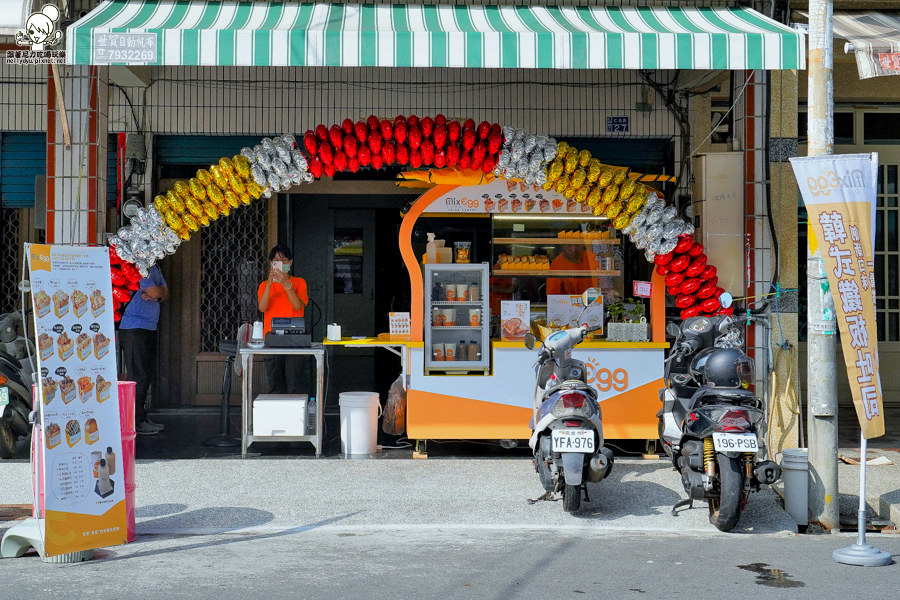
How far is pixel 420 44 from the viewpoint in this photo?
22.6 feet

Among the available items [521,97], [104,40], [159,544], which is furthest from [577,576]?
[521,97]

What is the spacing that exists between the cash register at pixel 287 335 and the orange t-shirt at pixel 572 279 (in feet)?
7.95

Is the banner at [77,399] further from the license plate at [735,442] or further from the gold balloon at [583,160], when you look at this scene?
the gold balloon at [583,160]

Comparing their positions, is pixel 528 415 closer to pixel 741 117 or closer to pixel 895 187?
pixel 741 117

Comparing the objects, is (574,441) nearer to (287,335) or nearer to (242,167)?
(287,335)

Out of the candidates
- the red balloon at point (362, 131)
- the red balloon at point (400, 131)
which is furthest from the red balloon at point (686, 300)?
the red balloon at point (362, 131)

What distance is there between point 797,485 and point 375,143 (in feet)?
14.0

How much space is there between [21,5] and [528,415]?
214 inches

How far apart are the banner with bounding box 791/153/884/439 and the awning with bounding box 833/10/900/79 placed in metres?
2.06

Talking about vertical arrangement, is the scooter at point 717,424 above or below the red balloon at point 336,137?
below

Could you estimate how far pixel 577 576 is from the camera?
5016 mm

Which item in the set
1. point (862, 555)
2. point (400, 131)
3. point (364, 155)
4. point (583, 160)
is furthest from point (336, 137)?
point (862, 555)

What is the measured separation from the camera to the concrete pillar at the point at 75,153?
8.22 metres

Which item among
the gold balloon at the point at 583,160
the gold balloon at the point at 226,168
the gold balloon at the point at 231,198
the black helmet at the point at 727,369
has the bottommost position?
the black helmet at the point at 727,369
